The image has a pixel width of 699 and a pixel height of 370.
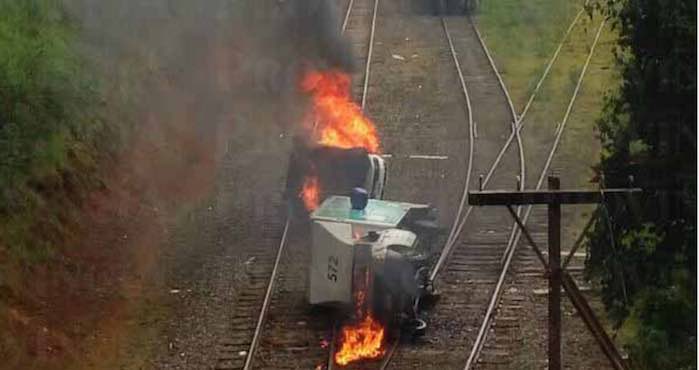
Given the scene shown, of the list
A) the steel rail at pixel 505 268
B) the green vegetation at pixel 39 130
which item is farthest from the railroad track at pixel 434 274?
the green vegetation at pixel 39 130

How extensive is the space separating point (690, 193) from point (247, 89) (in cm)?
1536

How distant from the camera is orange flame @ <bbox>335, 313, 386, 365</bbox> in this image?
17219 mm

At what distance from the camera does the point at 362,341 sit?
1758 cm

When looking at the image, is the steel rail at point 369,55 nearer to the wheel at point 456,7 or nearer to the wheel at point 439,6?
the wheel at point 439,6

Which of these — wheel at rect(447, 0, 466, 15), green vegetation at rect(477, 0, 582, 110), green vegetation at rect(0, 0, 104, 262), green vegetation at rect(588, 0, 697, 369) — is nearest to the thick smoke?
green vegetation at rect(0, 0, 104, 262)

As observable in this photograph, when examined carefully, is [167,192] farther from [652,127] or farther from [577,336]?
[652,127]

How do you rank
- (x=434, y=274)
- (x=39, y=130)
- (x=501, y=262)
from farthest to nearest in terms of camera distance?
(x=39, y=130) → (x=501, y=262) → (x=434, y=274)

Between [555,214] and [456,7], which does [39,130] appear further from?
[456,7]

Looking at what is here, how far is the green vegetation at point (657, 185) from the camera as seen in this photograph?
15.2m

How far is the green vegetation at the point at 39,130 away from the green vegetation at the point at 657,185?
8585mm

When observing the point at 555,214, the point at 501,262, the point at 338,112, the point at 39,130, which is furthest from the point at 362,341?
the point at 338,112

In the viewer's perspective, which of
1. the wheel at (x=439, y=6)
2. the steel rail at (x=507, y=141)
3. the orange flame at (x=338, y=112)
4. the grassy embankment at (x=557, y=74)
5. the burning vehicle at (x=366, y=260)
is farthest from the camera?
the wheel at (x=439, y=6)

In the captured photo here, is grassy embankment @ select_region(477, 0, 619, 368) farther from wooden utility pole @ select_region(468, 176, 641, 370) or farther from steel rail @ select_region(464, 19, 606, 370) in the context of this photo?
wooden utility pole @ select_region(468, 176, 641, 370)

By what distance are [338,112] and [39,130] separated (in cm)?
800
